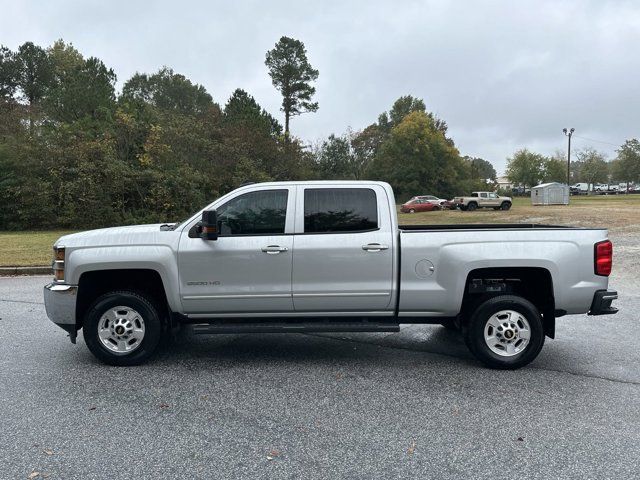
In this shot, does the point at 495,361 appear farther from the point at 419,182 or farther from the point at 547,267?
the point at 419,182

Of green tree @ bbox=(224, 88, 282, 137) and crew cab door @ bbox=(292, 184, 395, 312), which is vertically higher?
green tree @ bbox=(224, 88, 282, 137)

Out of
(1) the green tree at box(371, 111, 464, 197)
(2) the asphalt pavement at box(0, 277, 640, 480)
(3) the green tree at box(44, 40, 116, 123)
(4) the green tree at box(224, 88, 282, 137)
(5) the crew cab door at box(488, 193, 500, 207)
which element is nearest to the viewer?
(2) the asphalt pavement at box(0, 277, 640, 480)

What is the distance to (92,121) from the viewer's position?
3161 cm

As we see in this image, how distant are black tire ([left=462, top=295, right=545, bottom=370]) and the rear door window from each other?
1368mm

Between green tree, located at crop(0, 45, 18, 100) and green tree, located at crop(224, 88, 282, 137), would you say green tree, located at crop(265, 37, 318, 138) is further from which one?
green tree, located at crop(0, 45, 18, 100)

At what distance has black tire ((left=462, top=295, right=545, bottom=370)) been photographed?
5.16 metres

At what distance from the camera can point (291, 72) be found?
2312 inches

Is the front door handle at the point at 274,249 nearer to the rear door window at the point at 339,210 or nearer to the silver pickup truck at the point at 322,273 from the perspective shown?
the silver pickup truck at the point at 322,273

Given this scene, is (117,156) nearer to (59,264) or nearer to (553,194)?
(59,264)

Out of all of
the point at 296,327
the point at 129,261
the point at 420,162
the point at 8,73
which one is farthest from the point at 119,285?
the point at 420,162

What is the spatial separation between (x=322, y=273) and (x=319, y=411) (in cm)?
143

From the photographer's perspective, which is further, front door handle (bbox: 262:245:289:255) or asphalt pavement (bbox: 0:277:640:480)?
front door handle (bbox: 262:245:289:255)

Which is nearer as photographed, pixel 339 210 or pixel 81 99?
pixel 339 210

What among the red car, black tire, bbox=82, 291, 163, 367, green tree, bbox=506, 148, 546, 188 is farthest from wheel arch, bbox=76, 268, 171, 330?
green tree, bbox=506, 148, 546, 188
